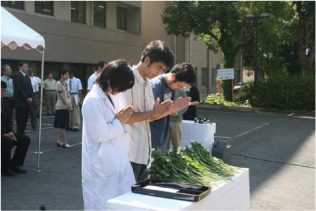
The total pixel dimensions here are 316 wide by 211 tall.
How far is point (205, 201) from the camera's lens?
2.56 metres

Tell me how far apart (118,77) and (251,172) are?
16.8ft

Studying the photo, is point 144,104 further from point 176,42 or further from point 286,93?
point 176,42

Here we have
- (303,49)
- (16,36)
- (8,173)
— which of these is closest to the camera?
(16,36)

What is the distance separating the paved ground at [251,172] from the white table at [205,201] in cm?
236

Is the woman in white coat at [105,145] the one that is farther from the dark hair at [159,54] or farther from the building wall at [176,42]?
the building wall at [176,42]

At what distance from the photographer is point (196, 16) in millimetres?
21953

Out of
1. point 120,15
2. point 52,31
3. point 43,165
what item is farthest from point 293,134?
point 120,15

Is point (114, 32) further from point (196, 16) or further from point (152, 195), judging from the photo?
point (152, 195)

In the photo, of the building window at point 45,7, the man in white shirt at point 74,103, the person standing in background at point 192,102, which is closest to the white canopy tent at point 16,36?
the person standing in background at point 192,102

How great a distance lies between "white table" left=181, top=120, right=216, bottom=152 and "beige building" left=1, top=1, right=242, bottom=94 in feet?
32.8

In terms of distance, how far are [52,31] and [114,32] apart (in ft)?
17.5

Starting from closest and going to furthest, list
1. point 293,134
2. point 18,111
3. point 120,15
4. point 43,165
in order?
point 43,165 → point 18,111 → point 293,134 → point 120,15

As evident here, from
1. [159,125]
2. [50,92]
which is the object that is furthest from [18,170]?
[50,92]

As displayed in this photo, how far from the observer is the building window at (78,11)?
20078mm
